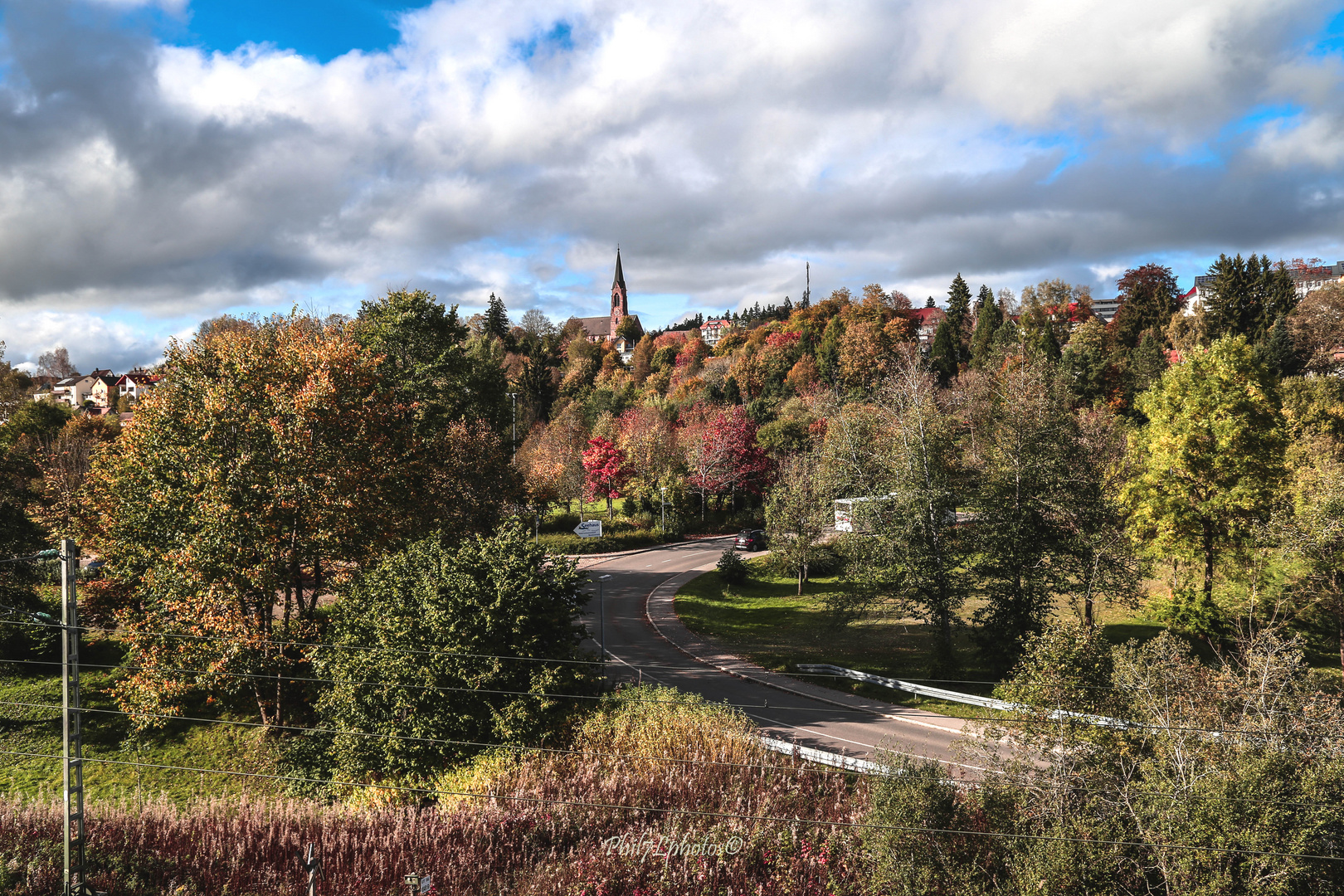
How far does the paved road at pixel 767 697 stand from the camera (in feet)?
56.2

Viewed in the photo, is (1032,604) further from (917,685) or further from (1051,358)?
(1051,358)

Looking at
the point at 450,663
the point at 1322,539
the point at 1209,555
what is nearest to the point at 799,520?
the point at 1209,555

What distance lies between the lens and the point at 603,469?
50.1 m

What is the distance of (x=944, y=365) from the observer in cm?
6875

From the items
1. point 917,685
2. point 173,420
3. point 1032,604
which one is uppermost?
point 173,420

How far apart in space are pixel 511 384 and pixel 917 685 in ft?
122

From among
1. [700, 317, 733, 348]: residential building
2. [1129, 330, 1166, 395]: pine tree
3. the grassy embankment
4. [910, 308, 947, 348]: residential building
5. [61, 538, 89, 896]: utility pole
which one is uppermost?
[700, 317, 733, 348]: residential building

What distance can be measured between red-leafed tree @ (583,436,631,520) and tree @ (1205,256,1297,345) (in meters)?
47.4

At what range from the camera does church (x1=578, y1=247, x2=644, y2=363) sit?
127 m

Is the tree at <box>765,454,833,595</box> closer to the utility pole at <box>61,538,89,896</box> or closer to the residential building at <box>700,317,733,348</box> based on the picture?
the utility pole at <box>61,538,89,896</box>

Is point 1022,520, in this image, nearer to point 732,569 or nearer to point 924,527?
point 924,527

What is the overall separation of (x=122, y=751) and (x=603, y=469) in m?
33.6

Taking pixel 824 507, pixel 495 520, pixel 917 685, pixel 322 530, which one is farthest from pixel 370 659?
pixel 824 507

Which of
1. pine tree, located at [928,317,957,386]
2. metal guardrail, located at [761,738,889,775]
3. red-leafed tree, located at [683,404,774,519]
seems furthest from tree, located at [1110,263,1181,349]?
metal guardrail, located at [761,738,889,775]
